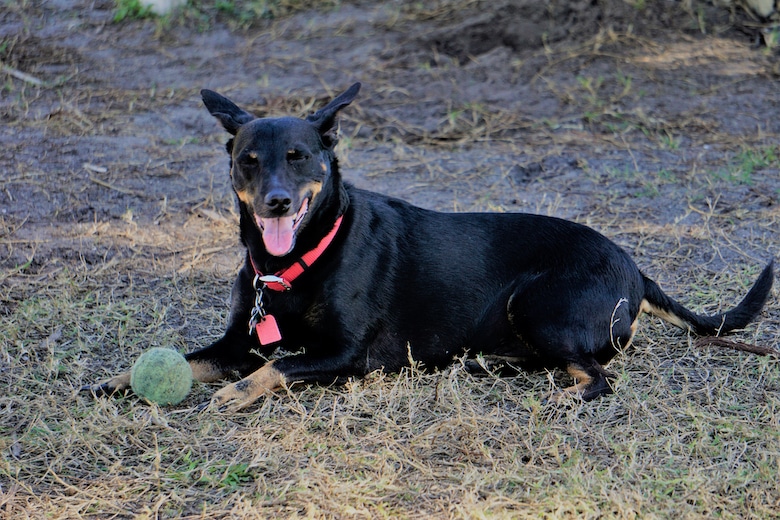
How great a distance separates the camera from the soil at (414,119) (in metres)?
5.81

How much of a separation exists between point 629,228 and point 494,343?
1.99 metres

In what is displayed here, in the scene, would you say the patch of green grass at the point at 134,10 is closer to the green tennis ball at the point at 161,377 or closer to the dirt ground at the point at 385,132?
the dirt ground at the point at 385,132

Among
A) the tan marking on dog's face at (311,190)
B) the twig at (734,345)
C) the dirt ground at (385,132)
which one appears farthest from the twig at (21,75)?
the twig at (734,345)

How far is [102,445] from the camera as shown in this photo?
3492 millimetres

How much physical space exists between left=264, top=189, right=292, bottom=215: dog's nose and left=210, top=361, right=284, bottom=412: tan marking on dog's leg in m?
0.69

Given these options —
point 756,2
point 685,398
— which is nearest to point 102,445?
point 685,398

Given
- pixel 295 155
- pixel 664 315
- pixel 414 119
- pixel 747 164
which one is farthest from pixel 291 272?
pixel 747 164

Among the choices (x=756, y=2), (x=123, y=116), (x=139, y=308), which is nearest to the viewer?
(x=139, y=308)

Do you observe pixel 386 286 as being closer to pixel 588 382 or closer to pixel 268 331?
pixel 268 331

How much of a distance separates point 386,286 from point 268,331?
1.90 ft

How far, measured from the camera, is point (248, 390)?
387 cm

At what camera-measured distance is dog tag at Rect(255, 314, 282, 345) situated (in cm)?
404

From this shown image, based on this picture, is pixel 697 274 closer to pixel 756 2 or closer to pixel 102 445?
pixel 102 445

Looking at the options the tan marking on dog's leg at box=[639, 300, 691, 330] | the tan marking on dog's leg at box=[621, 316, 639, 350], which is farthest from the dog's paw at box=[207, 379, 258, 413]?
the tan marking on dog's leg at box=[639, 300, 691, 330]
